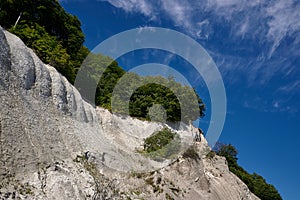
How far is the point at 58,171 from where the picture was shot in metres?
14.7

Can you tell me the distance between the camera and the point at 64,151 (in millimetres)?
16969

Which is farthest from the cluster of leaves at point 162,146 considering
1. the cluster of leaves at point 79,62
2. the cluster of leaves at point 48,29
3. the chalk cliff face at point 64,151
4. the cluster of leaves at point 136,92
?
the cluster of leaves at point 48,29

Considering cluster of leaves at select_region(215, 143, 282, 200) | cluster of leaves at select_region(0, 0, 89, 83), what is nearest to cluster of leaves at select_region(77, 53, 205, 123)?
cluster of leaves at select_region(0, 0, 89, 83)

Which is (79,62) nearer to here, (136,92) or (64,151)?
(136,92)

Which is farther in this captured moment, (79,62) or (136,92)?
(136,92)

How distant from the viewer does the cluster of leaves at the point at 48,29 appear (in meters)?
24.8

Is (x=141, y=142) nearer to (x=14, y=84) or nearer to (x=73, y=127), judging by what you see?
(x=73, y=127)

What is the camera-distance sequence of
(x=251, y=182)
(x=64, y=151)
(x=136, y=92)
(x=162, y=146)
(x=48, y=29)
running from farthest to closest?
(x=251, y=182) → (x=136, y=92) → (x=48, y=29) → (x=162, y=146) → (x=64, y=151)

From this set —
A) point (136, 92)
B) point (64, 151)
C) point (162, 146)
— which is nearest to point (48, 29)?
point (136, 92)

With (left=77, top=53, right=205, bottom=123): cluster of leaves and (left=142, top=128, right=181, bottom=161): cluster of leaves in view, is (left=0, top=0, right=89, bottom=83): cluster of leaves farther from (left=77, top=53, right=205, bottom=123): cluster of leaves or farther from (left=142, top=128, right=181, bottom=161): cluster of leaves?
(left=142, top=128, right=181, bottom=161): cluster of leaves

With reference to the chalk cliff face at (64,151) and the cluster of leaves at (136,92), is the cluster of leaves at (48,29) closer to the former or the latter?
the cluster of leaves at (136,92)

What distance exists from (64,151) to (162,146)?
12.1 m

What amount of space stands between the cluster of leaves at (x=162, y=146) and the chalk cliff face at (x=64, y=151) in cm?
73

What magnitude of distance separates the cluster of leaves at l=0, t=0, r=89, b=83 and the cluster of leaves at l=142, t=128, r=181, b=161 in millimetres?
10003
